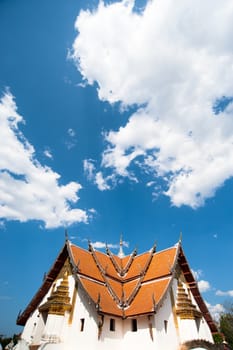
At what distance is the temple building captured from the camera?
13.0 meters

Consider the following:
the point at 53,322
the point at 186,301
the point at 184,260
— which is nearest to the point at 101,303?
the point at 53,322

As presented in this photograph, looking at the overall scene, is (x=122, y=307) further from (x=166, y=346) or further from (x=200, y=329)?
(x=200, y=329)

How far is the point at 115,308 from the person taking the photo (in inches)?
549

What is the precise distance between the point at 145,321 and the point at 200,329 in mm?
4938

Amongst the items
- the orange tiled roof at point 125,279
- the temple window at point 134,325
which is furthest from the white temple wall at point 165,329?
the temple window at point 134,325

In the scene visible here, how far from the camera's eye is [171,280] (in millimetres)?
14648

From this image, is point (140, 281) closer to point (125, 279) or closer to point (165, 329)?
point (125, 279)

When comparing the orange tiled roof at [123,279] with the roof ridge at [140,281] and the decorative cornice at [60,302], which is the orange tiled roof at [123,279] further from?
the decorative cornice at [60,302]

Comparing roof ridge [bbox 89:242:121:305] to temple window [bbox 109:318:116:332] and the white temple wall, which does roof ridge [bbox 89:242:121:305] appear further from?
the white temple wall

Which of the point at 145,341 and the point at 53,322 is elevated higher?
the point at 53,322

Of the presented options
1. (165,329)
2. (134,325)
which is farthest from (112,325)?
(165,329)

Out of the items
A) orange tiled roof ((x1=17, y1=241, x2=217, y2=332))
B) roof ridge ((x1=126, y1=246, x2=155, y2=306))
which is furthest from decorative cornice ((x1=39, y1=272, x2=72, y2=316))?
roof ridge ((x1=126, y1=246, x2=155, y2=306))

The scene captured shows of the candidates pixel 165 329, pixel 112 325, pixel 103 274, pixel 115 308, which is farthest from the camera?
pixel 103 274

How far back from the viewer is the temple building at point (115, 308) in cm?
1305
